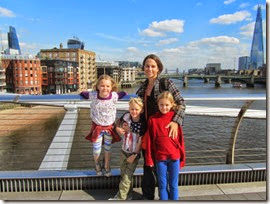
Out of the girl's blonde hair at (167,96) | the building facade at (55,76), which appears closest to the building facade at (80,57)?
the building facade at (55,76)

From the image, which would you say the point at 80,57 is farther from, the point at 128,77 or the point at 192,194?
the point at 192,194

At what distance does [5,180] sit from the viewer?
2898 mm

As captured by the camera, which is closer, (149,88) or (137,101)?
(137,101)

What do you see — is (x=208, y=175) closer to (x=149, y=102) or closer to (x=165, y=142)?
(x=165, y=142)

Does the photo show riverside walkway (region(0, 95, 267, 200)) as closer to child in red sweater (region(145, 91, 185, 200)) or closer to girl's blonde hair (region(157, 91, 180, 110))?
child in red sweater (region(145, 91, 185, 200))

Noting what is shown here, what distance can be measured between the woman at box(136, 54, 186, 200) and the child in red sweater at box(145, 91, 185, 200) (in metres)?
0.06

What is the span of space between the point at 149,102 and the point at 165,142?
41cm

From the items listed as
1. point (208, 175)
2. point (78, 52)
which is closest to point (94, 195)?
point (208, 175)

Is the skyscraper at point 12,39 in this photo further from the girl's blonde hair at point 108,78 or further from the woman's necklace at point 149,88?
the woman's necklace at point 149,88

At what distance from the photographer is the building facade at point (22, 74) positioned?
195 feet

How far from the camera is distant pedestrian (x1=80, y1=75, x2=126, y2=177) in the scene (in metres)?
2.73

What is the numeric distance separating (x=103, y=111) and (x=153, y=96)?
0.51m

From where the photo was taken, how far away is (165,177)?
2.61m

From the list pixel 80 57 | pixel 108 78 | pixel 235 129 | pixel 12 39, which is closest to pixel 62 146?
pixel 108 78
